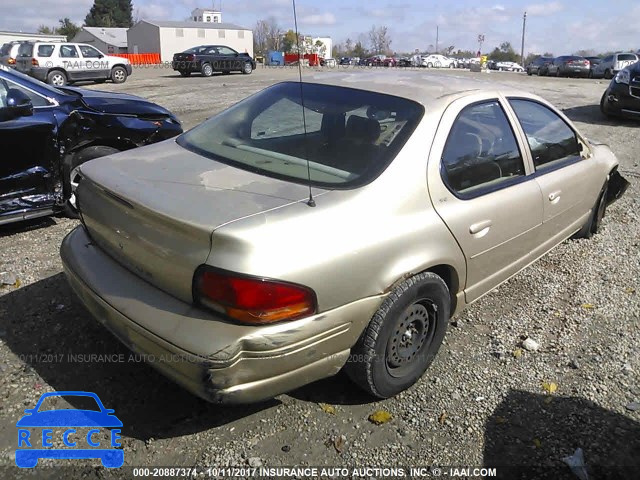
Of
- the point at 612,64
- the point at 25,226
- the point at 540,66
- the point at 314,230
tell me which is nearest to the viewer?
the point at 314,230

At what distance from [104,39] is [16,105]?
79424 millimetres

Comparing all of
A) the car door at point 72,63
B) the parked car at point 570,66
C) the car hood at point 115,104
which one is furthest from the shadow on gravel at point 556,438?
the parked car at point 570,66

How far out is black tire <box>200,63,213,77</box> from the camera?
2719 cm

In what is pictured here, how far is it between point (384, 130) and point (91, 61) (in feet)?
74.6

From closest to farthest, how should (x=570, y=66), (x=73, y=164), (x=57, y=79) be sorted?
(x=73, y=164) < (x=57, y=79) < (x=570, y=66)

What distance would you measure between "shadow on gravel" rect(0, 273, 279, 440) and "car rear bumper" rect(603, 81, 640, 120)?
11.5 metres

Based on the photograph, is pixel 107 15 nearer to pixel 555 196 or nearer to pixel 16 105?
pixel 16 105

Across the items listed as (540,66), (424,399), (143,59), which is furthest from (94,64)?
(540,66)

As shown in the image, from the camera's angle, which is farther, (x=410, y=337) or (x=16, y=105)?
(x=16, y=105)

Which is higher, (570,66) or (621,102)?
(570,66)

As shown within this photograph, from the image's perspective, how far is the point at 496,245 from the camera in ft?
10.4

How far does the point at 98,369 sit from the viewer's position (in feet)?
9.73

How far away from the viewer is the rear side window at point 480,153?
9.60 ft

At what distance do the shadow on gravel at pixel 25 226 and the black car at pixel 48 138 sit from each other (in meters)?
0.32
